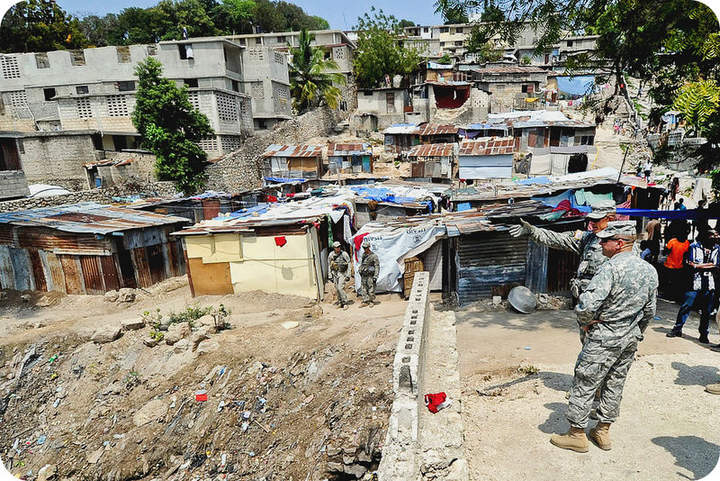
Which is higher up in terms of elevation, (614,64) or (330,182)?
(614,64)

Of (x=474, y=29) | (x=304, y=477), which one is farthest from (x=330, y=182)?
(x=304, y=477)

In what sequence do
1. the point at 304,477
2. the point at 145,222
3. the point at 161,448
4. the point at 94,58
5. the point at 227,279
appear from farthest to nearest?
the point at 94,58 → the point at 145,222 → the point at 227,279 → the point at 161,448 → the point at 304,477

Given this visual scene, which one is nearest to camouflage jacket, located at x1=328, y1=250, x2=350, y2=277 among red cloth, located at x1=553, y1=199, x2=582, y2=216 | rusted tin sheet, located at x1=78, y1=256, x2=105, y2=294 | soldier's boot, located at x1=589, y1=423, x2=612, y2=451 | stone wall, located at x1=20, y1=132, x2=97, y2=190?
red cloth, located at x1=553, y1=199, x2=582, y2=216

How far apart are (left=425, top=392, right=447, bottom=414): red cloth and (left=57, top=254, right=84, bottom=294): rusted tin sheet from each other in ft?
43.0

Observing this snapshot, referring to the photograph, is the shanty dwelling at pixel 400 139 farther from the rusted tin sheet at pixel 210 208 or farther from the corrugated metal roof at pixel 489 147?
the rusted tin sheet at pixel 210 208

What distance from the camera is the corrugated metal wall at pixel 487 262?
30.9ft

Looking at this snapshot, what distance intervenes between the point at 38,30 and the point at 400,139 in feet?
98.9

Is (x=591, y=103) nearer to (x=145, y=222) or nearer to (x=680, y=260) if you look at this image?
→ (x=680, y=260)

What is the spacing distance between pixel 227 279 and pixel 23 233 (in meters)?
7.09

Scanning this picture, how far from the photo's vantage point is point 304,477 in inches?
217

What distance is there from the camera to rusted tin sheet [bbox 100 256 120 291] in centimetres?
1252

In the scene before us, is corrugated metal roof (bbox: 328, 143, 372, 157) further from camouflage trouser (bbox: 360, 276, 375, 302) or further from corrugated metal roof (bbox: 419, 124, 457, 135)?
camouflage trouser (bbox: 360, 276, 375, 302)

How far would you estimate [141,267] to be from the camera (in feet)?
43.9

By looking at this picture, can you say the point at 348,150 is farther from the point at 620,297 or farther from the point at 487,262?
the point at 620,297
